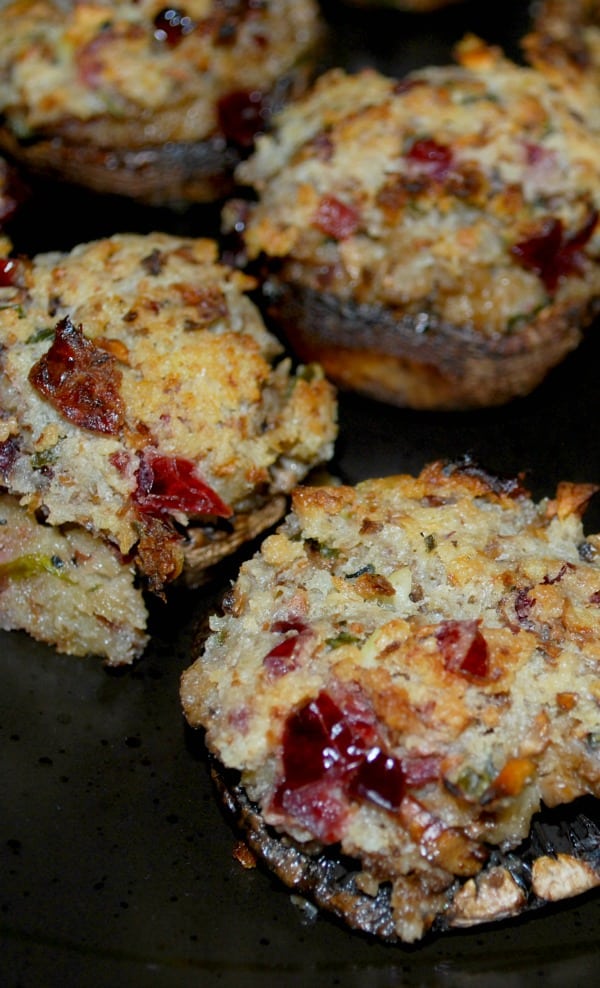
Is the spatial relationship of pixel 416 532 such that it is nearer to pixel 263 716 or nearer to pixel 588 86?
pixel 263 716

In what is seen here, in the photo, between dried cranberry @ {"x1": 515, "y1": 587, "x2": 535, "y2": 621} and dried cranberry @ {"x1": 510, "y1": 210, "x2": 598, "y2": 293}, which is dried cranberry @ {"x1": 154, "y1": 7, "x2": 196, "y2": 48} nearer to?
dried cranberry @ {"x1": 510, "y1": 210, "x2": 598, "y2": 293}

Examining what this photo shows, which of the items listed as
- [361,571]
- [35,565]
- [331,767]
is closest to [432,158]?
[361,571]

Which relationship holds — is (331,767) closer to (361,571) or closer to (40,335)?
(361,571)

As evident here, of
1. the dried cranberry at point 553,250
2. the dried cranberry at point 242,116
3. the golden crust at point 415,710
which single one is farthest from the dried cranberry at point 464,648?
the dried cranberry at point 242,116

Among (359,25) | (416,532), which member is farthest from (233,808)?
(359,25)

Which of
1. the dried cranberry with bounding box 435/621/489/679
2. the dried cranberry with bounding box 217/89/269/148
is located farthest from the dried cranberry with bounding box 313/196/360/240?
the dried cranberry with bounding box 435/621/489/679

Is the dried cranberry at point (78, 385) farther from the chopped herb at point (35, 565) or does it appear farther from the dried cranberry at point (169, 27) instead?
the dried cranberry at point (169, 27)
